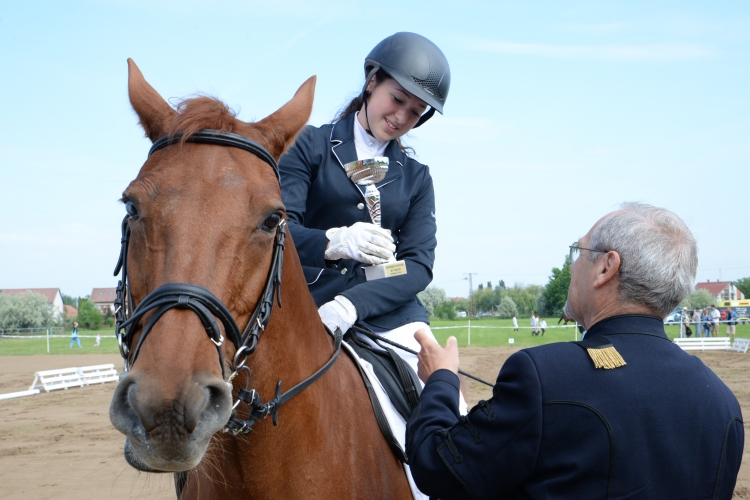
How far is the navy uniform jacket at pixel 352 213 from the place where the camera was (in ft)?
10.8

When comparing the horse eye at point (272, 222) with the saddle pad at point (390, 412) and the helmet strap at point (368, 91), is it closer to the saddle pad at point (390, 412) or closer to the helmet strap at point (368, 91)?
the saddle pad at point (390, 412)

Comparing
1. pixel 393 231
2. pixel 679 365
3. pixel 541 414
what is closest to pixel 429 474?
pixel 541 414

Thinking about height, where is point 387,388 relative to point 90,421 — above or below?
above

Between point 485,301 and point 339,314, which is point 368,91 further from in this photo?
point 485,301

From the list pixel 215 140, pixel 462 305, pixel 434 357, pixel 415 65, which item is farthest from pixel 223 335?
pixel 462 305

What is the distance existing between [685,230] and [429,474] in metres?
1.35

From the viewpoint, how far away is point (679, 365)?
2133 millimetres

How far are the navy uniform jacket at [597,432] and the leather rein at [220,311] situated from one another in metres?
0.65

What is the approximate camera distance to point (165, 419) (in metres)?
1.66

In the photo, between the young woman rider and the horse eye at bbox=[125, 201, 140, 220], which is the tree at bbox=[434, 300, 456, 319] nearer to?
the young woman rider

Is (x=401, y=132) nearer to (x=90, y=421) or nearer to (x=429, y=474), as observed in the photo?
(x=429, y=474)

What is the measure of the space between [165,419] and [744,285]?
13891 cm

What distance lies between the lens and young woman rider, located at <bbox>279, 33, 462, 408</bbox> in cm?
323

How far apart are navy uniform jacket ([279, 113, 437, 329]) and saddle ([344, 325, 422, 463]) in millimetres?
171
